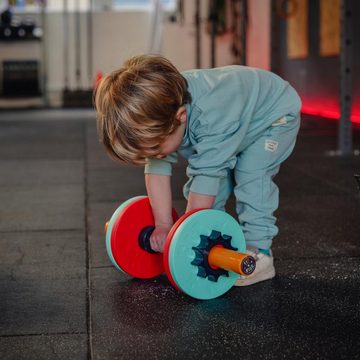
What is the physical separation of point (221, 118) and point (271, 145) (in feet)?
0.67

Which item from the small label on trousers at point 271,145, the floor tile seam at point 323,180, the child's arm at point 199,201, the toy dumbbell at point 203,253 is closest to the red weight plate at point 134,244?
the toy dumbbell at point 203,253

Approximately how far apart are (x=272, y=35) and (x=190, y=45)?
4.44 m

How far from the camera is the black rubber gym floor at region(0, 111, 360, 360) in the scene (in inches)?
41.8

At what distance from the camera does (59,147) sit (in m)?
4.20

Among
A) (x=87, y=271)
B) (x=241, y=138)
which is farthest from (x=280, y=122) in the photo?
(x=87, y=271)

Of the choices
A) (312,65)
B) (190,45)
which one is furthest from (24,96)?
(312,65)

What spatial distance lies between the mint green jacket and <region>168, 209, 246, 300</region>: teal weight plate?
0.22 feet

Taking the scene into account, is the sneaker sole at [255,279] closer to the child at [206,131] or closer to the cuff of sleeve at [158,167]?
the child at [206,131]

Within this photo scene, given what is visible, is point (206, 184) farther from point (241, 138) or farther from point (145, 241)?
point (145, 241)

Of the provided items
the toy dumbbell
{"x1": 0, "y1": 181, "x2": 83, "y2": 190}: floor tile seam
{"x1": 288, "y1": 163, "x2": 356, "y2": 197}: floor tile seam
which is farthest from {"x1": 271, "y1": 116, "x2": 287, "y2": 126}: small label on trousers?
{"x1": 0, "y1": 181, "x2": 83, "y2": 190}: floor tile seam

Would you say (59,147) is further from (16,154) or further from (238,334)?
(238,334)

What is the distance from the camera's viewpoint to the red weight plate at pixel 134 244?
1.41m

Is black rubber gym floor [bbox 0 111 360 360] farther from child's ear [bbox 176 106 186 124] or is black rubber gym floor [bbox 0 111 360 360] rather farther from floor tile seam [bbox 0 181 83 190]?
child's ear [bbox 176 106 186 124]

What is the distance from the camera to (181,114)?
4.18 ft
